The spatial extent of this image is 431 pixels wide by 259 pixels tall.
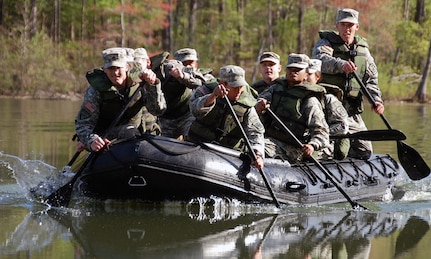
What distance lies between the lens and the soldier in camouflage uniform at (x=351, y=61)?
31.0ft

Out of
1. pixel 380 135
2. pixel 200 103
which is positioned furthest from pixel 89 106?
pixel 380 135

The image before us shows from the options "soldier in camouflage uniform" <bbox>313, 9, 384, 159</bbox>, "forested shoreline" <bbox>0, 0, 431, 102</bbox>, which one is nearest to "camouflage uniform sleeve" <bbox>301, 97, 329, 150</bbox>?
"soldier in camouflage uniform" <bbox>313, 9, 384, 159</bbox>

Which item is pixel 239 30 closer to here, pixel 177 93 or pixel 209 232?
pixel 177 93

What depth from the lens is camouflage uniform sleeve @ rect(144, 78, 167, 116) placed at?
7598 mm

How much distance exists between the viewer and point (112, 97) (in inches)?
305

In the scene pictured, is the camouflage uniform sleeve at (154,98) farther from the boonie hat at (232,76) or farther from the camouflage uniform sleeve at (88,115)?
the boonie hat at (232,76)

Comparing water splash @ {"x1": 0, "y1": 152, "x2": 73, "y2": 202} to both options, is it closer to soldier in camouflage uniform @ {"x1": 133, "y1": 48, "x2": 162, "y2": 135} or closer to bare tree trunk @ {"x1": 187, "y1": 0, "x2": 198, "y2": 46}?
soldier in camouflage uniform @ {"x1": 133, "y1": 48, "x2": 162, "y2": 135}

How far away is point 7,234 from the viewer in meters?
6.59

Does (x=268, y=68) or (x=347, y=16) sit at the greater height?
(x=347, y=16)

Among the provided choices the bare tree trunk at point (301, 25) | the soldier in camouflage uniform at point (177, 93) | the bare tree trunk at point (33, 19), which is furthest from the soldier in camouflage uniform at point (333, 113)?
the bare tree trunk at point (33, 19)

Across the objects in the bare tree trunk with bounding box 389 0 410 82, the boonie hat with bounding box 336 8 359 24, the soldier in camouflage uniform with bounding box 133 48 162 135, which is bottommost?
the bare tree trunk with bounding box 389 0 410 82

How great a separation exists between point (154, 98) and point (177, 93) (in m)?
1.26

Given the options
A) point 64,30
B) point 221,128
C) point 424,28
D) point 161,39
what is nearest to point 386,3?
point 424,28

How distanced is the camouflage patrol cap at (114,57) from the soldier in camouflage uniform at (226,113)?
0.70m
